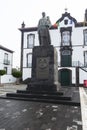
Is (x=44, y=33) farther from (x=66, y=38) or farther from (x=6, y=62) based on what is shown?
(x=6, y=62)

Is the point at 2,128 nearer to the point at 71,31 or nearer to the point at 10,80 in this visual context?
the point at 71,31

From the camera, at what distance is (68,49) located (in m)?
25.3

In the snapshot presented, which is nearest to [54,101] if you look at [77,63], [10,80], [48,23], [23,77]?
[48,23]

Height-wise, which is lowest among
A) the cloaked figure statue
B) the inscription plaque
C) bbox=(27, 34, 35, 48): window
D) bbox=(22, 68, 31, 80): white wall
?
bbox=(22, 68, 31, 80): white wall

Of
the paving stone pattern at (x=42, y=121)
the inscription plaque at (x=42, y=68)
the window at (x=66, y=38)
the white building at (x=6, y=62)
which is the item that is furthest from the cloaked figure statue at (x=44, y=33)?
the white building at (x=6, y=62)

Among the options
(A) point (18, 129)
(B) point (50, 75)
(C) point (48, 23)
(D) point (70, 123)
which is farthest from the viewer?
(C) point (48, 23)

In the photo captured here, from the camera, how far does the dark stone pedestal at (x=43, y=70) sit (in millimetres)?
9622

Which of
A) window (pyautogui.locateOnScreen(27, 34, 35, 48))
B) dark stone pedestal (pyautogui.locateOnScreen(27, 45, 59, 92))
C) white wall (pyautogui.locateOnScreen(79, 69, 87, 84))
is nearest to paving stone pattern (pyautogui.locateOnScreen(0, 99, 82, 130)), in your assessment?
dark stone pedestal (pyautogui.locateOnScreen(27, 45, 59, 92))

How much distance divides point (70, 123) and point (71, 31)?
73.2 ft

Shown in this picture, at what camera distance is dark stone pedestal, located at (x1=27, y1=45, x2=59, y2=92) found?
962 cm

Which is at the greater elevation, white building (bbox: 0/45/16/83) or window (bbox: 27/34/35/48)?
window (bbox: 27/34/35/48)

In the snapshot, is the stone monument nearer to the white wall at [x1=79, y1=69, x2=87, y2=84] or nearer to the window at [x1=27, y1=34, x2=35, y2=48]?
the white wall at [x1=79, y1=69, x2=87, y2=84]

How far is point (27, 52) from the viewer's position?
1073 inches

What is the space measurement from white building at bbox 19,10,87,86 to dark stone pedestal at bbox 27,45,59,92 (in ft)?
47.0
